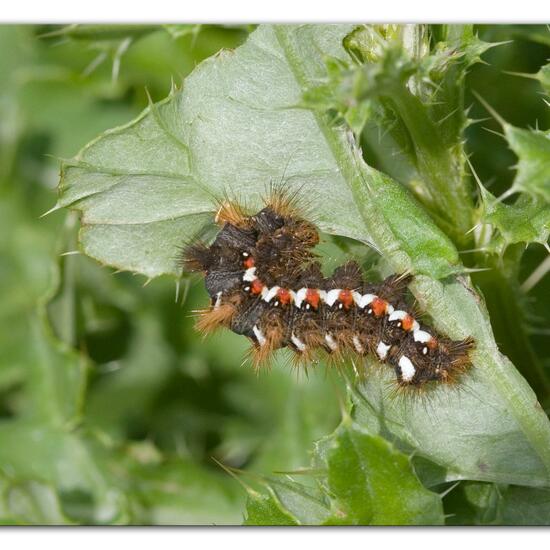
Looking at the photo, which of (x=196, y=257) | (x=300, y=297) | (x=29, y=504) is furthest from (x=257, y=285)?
(x=29, y=504)

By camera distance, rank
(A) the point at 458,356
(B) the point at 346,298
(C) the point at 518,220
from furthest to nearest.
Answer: (B) the point at 346,298 → (A) the point at 458,356 → (C) the point at 518,220

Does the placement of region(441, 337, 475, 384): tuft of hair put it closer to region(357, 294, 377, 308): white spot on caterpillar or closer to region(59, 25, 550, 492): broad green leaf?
region(59, 25, 550, 492): broad green leaf

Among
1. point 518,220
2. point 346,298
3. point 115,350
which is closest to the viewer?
point 518,220

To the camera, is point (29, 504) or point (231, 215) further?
point (29, 504)

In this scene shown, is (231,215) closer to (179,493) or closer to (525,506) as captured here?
(525,506)

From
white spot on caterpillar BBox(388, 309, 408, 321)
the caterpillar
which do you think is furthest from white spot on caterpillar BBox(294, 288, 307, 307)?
white spot on caterpillar BBox(388, 309, 408, 321)
